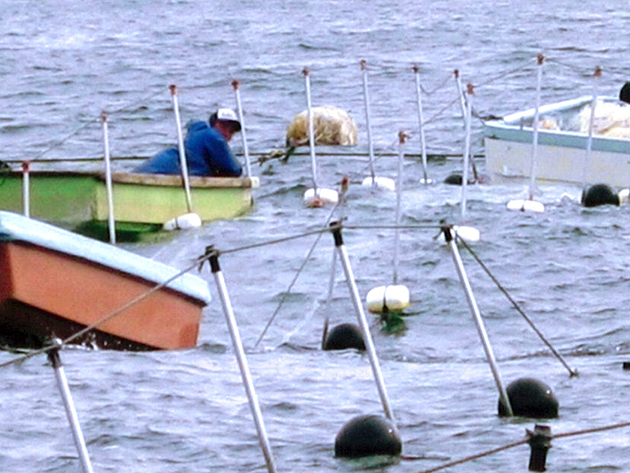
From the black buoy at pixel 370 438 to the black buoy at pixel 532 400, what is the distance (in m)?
1.02

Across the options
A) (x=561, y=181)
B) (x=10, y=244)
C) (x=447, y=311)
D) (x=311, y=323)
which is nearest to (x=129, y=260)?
(x=10, y=244)

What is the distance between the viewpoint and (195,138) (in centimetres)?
1727

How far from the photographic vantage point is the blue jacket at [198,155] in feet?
56.6

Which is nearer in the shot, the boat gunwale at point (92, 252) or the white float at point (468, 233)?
the boat gunwale at point (92, 252)

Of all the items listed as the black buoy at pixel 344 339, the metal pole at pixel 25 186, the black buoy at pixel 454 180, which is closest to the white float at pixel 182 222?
the metal pole at pixel 25 186

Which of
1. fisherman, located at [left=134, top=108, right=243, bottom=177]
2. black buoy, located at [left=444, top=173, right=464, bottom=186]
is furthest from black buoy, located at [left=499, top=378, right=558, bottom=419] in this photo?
black buoy, located at [left=444, top=173, right=464, bottom=186]

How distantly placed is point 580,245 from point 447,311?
299 cm

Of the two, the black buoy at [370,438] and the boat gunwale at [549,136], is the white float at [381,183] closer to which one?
the boat gunwale at [549,136]

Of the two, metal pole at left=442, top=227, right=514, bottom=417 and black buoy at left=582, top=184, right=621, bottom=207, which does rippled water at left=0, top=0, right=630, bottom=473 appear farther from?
metal pole at left=442, top=227, right=514, bottom=417

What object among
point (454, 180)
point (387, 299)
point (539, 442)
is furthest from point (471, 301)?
point (454, 180)

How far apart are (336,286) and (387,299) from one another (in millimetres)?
1311

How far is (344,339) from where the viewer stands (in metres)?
11.6

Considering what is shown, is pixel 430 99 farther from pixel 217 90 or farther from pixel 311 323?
pixel 311 323

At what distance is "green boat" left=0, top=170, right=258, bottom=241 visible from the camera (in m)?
16.0
